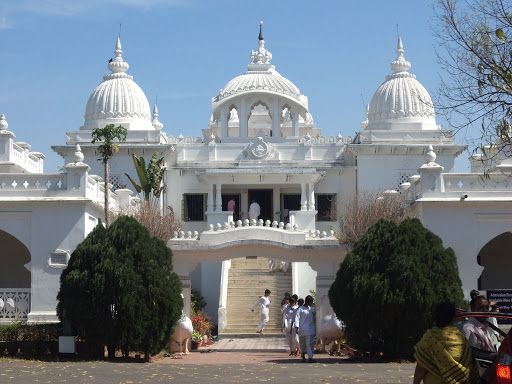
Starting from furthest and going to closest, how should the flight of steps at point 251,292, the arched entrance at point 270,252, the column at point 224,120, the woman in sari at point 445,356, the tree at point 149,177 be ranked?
1. the column at point 224,120
2. the tree at point 149,177
3. the flight of steps at point 251,292
4. the arched entrance at point 270,252
5. the woman in sari at point 445,356

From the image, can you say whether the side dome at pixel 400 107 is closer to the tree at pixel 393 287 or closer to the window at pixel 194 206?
the window at pixel 194 206

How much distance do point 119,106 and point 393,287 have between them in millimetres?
24296

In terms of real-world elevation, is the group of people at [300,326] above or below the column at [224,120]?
below

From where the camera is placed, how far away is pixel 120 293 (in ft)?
65.9

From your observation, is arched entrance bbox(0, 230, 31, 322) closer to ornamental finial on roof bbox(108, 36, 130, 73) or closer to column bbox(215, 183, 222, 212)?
column bbox(215, 183, 222, 212)

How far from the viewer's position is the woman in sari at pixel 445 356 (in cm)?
1017

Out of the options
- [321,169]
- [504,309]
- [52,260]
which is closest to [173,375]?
[504,309]

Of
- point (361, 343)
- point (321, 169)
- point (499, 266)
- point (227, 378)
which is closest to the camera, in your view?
point (227, 378)

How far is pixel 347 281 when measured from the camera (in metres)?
20.9

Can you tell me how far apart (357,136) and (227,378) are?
26.2 meters

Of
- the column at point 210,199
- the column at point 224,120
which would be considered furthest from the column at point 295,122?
the column at point 210,199

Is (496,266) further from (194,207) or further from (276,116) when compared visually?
(194,207)

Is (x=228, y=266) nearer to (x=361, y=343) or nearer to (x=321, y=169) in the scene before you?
(x=321, y=169)

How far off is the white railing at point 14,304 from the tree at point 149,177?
32.3 feet
